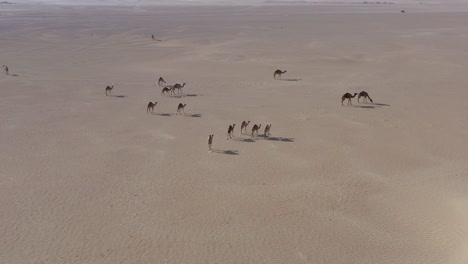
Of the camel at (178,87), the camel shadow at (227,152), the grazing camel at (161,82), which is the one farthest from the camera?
the grazing camel at (161,82)

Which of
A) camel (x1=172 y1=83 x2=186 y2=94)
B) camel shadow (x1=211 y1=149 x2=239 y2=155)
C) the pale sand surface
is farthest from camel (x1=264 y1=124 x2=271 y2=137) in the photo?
camel (x1=172 y1=83 x2=186 y2=94)

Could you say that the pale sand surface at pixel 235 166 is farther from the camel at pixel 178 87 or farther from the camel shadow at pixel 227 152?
the camel at pixel 178 87

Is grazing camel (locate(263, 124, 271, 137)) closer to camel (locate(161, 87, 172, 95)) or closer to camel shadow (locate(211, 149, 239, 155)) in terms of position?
camel shadow (locate(211, 149, 239, 155))

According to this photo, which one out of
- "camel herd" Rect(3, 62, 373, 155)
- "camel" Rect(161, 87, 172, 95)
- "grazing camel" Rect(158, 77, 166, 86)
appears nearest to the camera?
"camel herd" Rect(3, 62, 373, 155)

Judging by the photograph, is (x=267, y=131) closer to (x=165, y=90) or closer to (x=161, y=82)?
(x=165, y=90)

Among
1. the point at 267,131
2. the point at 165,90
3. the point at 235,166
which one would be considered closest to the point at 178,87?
the point at 165,90

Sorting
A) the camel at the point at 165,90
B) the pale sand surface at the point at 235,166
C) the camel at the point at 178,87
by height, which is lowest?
the pale sand surface at the point at 235,166

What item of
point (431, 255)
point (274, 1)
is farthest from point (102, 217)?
point (274, 1)

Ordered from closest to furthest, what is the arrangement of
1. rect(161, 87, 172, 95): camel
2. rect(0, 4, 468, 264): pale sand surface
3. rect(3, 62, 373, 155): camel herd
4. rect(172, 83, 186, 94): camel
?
1. rect(0, 4, 468, 264): pale sand surface
2. rect(3, 62, 373, 155): camel herd
3. rect(161, 87, 172, 95): camel
4. rect(172, 83, 186, 94): camel

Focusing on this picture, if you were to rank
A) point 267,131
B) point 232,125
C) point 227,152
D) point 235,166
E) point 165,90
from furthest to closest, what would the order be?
1. point 165,90
2. point 232,125
3. point 267,131
4. point 227,152
5. point 235,166

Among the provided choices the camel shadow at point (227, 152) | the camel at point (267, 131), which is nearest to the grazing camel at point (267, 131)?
the camel at point (267, 131)
